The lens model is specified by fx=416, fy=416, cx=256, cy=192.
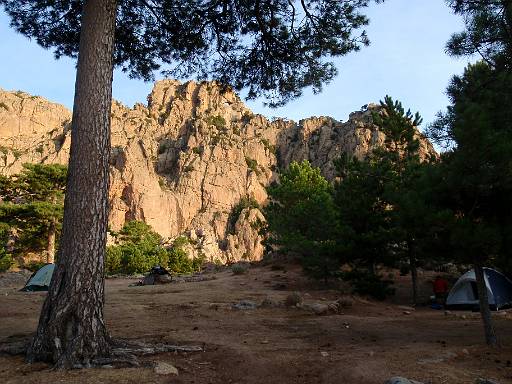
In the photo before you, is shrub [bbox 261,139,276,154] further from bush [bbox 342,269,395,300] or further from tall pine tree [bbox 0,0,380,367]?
tall pine tree [bbox 0,0,380,367]

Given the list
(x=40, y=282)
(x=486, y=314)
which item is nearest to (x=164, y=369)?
(x=486, y=314)

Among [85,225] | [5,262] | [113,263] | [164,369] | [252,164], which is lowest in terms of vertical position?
[164,369]

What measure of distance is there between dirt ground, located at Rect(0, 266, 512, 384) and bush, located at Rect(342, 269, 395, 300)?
275cm

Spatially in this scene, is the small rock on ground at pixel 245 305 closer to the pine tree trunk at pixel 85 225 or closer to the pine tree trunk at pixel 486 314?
the pine tree trunk at pixel 486 314

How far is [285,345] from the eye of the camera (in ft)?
22.2

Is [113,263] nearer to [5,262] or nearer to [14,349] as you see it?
[5,262]

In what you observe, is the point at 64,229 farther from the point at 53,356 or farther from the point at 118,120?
the point at 118,120

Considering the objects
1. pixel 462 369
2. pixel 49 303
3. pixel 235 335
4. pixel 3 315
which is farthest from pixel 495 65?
pixel 3 315

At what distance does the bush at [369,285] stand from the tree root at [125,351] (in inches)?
429

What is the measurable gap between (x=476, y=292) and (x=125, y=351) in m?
13.0

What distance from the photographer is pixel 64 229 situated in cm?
527

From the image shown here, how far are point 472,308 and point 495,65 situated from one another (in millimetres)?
9086

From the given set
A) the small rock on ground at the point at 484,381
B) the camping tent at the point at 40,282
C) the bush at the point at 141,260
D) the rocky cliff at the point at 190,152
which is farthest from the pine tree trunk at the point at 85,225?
the rocky cliff at the point at 190,152

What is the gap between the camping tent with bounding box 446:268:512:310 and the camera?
1398 centimetres
